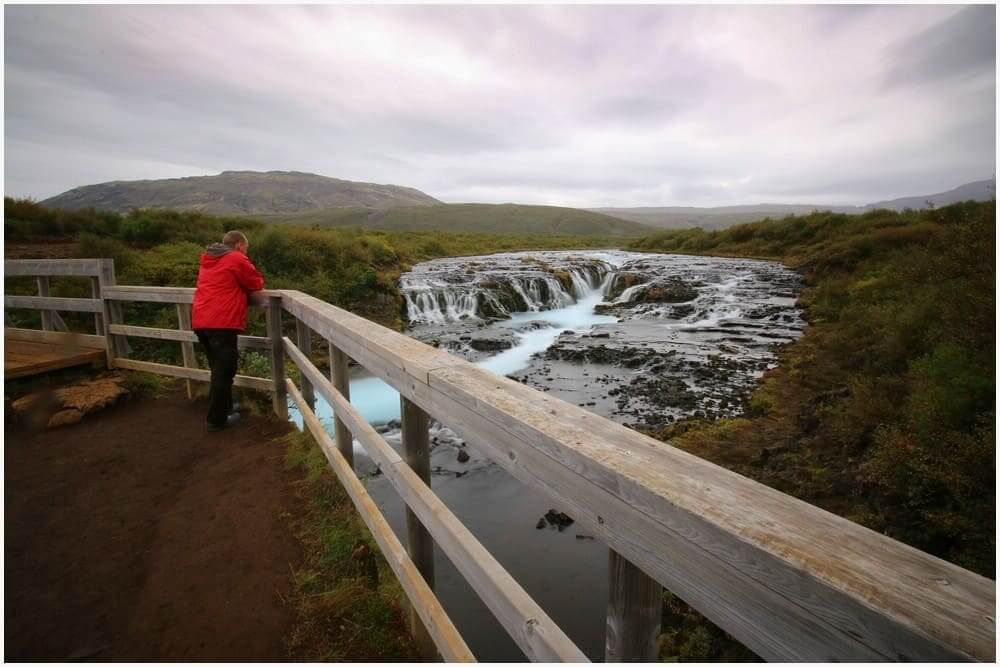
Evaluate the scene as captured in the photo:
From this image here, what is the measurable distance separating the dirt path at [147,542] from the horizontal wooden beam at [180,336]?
3.17ft

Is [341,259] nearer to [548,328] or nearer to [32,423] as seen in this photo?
[548,328]

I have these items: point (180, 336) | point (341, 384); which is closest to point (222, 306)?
point (180, 336)

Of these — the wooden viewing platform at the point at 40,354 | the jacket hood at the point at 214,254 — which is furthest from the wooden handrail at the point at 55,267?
the jacket hood at the point at 214,254

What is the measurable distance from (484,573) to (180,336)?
609cm

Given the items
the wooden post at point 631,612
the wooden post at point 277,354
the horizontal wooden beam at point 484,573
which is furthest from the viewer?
the wooden post at point 277,354

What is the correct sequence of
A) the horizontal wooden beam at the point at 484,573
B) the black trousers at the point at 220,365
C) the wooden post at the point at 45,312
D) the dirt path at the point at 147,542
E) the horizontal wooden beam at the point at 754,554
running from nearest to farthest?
the horizontal wooden beam at the point at 754,554
the horizontal wooden beam at the point at 484,573
the dirt path at the point at 147,542
the black trousers at the point at 220,365
the wooden post at the point at 45,312

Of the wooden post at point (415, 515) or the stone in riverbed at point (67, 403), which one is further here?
the stone in riverbed at point (67, 403)

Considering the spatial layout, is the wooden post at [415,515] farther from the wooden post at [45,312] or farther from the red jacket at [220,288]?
the wooden post at [45,312]

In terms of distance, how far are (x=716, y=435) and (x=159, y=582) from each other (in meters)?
6.63

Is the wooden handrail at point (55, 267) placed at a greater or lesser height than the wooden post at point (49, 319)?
greater

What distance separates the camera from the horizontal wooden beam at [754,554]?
0.76 metres

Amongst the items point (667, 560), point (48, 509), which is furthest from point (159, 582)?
point (667, 560)

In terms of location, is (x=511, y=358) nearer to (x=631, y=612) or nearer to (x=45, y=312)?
(x=45, y=312)

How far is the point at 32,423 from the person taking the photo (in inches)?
217
